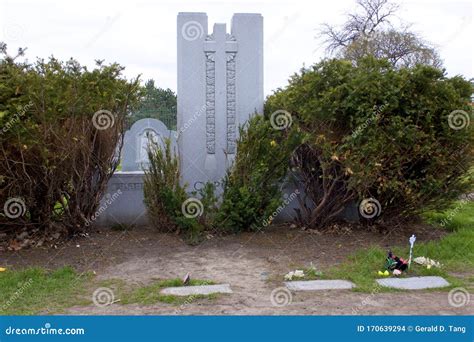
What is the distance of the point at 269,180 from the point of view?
748 centimetres

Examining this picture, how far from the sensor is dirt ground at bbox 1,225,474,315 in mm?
4379

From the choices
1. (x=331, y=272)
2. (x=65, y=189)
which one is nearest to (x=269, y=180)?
(x=331, y=272)

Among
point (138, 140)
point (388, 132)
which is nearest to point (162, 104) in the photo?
point (138, 140)

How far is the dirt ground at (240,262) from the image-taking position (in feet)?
14.4

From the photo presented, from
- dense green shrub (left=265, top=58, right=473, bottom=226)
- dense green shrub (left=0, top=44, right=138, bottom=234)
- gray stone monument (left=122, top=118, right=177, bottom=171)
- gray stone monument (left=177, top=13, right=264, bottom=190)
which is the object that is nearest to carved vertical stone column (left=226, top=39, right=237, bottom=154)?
gray stone monument (left=177, top=13, right=264, bottom=190)

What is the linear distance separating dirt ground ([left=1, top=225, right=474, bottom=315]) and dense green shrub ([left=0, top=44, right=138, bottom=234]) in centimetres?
61

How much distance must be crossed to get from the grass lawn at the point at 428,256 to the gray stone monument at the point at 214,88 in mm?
2941

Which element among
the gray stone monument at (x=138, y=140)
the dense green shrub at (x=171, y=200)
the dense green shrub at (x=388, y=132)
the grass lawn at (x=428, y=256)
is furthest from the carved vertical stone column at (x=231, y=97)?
the gray stone monument at (x=138, y=140)

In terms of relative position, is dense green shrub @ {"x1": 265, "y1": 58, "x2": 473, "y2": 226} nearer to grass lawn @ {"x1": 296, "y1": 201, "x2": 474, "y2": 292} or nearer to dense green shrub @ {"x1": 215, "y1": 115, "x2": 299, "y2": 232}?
dense green shrub @ {"x1": 215, "y1": 115, "x2": 299, "y2": 232}

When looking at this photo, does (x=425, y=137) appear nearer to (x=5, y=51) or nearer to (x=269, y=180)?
(x=269, y=180)

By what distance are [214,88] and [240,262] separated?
10.4 feet

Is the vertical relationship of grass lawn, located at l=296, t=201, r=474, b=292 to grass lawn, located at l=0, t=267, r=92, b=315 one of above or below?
A: above

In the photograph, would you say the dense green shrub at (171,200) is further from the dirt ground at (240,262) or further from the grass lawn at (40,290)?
the grass lawn at (40,290)

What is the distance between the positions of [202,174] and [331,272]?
320cm
